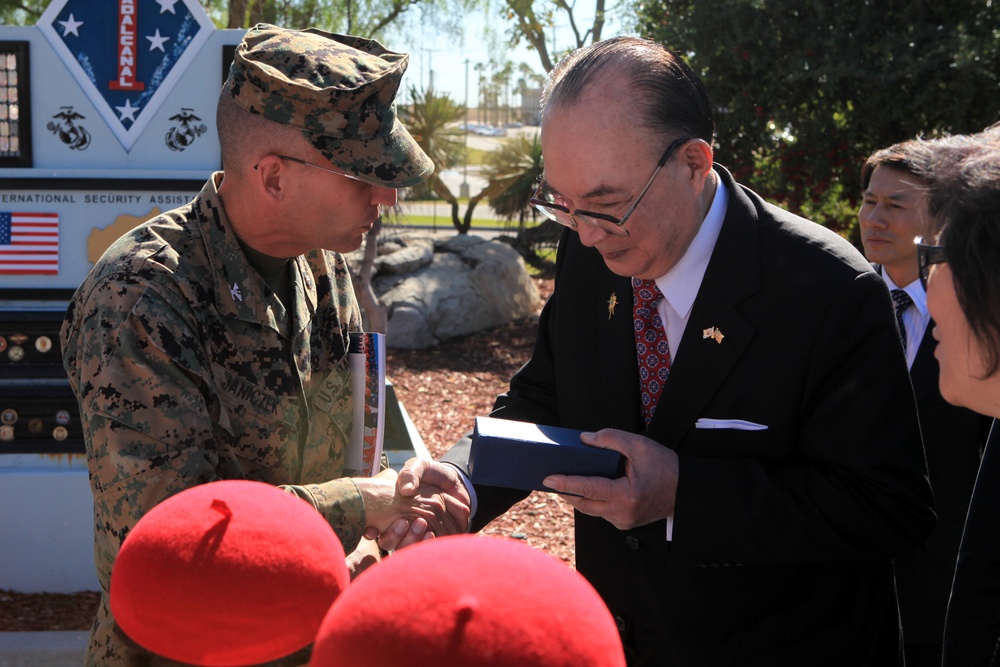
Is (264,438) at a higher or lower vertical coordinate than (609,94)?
lower

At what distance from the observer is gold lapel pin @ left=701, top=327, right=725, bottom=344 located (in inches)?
81.7

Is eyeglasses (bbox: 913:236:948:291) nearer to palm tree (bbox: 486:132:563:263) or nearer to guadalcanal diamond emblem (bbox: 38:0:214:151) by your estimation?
guadalcanal diamond emblem (bbox: 38:0:214:151)

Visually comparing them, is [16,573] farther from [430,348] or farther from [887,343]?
[430,348]

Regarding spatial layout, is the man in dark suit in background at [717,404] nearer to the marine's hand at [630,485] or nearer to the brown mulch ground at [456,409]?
the marine's hand at [630,485]

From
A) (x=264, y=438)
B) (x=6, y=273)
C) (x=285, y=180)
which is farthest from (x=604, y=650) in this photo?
(x=6, y=273)

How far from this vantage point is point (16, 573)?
4.50m

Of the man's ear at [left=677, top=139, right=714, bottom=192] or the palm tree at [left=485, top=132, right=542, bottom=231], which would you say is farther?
the palm tree at [left=485, top=132, right=542, bottom=231]

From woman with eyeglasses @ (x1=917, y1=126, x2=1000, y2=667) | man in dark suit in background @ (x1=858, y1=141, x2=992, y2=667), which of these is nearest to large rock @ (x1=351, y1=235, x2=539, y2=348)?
man in dark suit in background @ (x1=858, y1=141, x2=992, y2=667)

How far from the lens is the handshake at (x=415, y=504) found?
6.85 ft

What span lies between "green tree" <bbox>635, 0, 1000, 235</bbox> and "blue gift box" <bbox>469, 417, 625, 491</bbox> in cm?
805

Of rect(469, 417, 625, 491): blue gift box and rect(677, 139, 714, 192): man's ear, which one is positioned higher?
rect(677, 139, 714, 192): man's ear

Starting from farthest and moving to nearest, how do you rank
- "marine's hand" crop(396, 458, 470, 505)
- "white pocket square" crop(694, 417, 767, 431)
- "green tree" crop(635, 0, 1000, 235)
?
"green tree" crop(635, 0, 1000, 235) < "marine's hand" crop(396, 458, 470, 505) < "white pocket square" crop(694, 417, 767, 431)

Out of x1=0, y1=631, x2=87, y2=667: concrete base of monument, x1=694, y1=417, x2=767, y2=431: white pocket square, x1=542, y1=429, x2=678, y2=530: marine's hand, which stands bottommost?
x1=0, y1=631, x2=87, y2=667: concrete base of monument

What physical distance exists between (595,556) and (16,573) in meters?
3.46
